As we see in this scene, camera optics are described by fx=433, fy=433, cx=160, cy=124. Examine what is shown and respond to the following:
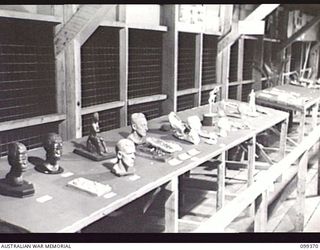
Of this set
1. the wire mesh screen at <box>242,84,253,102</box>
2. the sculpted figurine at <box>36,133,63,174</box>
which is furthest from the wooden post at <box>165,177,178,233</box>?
the wire mesh screen at <box>242,84,253,102</box>

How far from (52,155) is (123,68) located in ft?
5.09

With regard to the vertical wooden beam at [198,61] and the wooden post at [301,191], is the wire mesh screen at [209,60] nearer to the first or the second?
the vertical wooden beam at [198,61]

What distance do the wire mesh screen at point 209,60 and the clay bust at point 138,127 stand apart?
219cm

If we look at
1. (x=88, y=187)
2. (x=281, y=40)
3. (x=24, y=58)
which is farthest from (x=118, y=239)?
(x=281, y=40)

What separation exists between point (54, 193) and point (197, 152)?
1.03 metres

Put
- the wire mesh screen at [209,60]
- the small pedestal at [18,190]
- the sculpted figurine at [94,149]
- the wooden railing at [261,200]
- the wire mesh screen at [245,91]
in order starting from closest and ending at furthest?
the wooden railing at [261,200] → the small pedestal at [18,190] → the sculpted figurine at [94,149] → the wire mesh screen at [209,60] → the wire mesh screen at [245,91]

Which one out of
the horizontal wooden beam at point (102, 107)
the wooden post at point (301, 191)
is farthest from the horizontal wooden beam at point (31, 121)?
the wooden post at point (301, 191)

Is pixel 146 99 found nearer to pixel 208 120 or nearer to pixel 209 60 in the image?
pixel 208 120

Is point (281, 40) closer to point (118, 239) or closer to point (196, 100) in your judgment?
point (196, 100)

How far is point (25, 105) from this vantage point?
8.69ft

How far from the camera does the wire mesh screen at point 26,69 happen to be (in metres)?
2.50

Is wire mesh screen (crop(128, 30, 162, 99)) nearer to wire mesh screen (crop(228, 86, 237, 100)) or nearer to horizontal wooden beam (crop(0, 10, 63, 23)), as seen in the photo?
horizontal wooden beam (crop(0, 10, 63, 23))

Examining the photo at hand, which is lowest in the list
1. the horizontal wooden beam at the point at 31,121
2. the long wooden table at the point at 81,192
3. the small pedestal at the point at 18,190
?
the long wooden table at the point at 81,192

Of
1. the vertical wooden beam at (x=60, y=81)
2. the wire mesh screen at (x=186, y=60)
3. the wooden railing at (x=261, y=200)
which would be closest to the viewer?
the wooden railing at (x=261, y=200)
